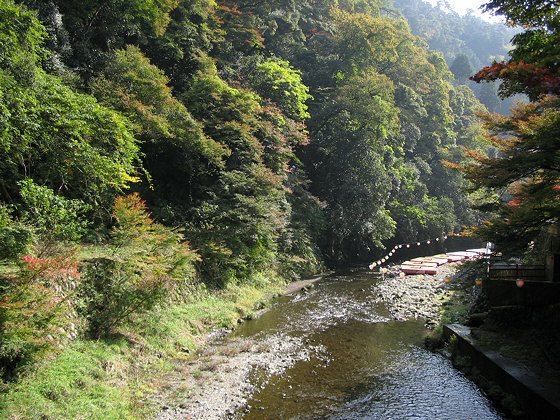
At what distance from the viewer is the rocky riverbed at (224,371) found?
6.95 metres

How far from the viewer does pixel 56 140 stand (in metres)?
9.48

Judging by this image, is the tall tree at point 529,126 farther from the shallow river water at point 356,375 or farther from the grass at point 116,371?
the grass at point 116,371

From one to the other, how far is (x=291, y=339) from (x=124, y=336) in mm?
4856

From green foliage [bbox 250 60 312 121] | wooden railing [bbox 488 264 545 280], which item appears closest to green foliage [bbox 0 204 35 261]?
wooden railing [bbox 488 264 545 280]

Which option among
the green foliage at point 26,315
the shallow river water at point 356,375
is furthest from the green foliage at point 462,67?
the green foliage at point 26,315

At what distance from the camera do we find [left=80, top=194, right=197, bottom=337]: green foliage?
830 centimetres

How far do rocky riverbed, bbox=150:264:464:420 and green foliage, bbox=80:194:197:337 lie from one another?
1914 mm

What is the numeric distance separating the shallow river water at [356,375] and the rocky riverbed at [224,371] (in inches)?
9.3

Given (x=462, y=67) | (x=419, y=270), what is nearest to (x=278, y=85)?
(x=419, y=270)

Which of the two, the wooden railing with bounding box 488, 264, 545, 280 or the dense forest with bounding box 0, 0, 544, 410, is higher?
the dense forest with bounding box 0, 0, 544, 410

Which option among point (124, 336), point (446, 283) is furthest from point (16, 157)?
point (446, 283)

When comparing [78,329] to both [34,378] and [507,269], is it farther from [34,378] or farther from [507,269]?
[507,269]

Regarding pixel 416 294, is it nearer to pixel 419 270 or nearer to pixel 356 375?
pixel 419 270

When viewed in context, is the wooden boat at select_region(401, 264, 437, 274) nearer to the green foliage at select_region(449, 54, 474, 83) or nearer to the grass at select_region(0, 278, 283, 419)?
the grass at select_region(0, 278, 283, 419)
